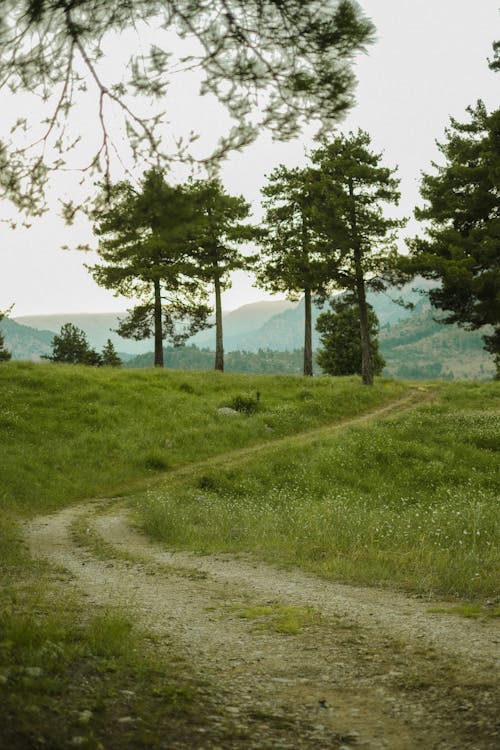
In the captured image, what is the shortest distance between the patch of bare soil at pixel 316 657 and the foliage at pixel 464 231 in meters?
20.8

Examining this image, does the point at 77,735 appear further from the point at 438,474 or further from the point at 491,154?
the point at 491,154

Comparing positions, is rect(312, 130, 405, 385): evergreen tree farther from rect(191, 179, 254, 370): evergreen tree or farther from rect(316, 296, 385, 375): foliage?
rect(316, 296, 385, 375): foliage

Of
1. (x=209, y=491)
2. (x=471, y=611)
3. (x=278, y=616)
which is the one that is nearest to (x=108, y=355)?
(x=209, y=491)

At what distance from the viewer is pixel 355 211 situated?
3512cm

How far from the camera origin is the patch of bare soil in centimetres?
441

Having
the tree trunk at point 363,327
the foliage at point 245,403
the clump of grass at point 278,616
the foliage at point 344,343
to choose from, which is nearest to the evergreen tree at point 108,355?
the foliage at point 344,343

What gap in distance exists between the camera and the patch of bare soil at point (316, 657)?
174 inches

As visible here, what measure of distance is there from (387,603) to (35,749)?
17.9ft

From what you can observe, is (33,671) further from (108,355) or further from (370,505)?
(108,355)

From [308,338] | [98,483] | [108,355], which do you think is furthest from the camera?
[108,355]

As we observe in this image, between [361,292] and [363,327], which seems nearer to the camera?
[363,327]

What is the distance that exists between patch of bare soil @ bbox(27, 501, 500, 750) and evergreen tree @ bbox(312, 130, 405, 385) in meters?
27.6

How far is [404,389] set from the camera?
1460 inches

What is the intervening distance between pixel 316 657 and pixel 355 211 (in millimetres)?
32043
